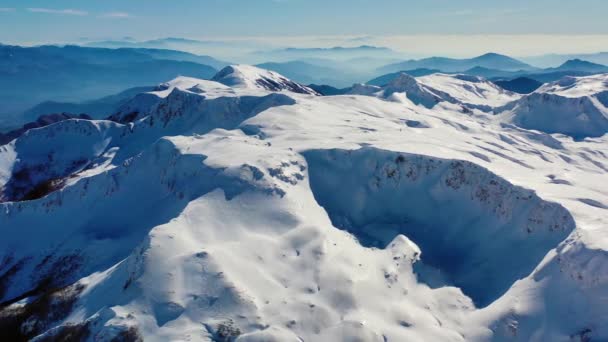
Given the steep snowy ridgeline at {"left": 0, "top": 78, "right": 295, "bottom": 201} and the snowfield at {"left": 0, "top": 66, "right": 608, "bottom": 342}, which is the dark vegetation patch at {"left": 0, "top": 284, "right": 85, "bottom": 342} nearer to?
the snowfield at {"left": 0, "top": 66, "right": 608, "bottom": 342}

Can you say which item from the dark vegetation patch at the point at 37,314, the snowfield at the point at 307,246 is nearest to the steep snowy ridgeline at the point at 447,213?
the snowfield at the point at 307,246

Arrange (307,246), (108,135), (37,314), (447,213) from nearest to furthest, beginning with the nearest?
(307,246) → (37,314) → (447,213) → (108,135)

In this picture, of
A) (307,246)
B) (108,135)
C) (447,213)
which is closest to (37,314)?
(307,246)

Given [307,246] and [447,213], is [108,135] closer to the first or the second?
[307,246]

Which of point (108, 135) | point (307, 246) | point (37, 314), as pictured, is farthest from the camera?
point (108, 135)

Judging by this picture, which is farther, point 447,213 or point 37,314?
point 447,213

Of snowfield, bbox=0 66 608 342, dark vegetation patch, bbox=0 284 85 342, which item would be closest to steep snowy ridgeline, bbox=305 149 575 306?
snowfield, bbox=0 66 608 342
